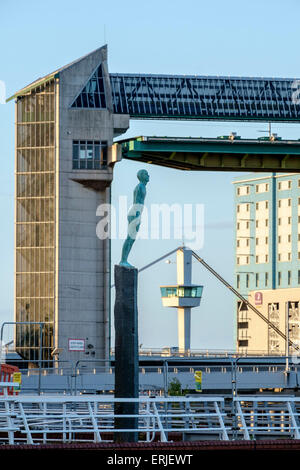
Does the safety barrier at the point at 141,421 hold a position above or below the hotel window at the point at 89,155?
below

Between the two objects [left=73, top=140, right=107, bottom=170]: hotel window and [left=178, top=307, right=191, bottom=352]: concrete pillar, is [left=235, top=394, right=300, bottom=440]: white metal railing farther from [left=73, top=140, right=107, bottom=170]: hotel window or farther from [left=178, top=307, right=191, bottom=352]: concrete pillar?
[left=178, top=307, right=191, bottom=352]: concrete pillar

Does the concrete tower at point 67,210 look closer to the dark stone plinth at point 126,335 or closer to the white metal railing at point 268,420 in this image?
the white metal railing at point 268,420

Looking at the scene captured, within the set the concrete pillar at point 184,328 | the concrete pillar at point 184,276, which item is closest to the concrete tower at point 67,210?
the concrete pillar at point 184,328

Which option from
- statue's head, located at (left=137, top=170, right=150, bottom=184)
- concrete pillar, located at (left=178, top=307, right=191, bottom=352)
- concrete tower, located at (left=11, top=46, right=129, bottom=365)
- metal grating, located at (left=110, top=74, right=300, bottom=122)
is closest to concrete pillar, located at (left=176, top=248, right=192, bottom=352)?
concrete pillar, located at (left=178, top=307, right=191, bottom=352)

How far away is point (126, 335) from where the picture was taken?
24562 millimetres

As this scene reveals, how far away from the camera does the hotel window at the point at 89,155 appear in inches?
3246

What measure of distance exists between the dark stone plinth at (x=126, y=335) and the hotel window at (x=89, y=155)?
57691mm

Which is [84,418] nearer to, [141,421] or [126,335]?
[126,335]

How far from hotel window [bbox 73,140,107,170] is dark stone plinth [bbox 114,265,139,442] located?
57691 mm

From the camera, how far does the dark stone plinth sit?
2431 cm

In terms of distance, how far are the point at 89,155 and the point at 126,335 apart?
5878cm

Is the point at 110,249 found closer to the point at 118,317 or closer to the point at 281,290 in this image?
the point at 118,317

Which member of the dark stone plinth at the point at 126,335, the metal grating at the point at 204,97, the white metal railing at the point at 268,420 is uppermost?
the metal grating at the point at 204,97

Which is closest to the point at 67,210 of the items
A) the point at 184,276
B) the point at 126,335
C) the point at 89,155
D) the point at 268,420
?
the point at 89,155
